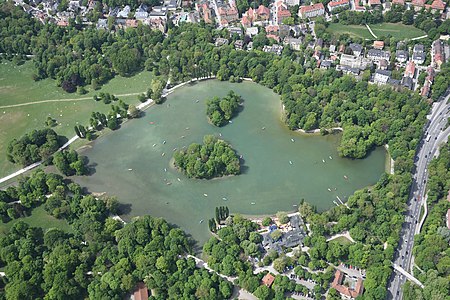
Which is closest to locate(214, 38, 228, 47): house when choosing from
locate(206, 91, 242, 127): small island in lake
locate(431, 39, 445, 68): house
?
locate(206, 91, 242, 127): small island in lake

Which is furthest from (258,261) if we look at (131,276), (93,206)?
(93,206)

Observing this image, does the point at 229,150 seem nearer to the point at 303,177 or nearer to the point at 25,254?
the point at 303,177

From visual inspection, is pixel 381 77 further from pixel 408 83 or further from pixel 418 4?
pixel 418 4

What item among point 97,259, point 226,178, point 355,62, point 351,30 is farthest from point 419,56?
point 97,259

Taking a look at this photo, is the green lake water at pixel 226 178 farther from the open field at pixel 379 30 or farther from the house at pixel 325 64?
the open field at pixel 379 30

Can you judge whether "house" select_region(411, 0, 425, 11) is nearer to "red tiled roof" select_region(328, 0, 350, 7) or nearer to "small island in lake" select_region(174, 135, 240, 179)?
"red tiled roof" select_region(328, 0, 350, 7)
